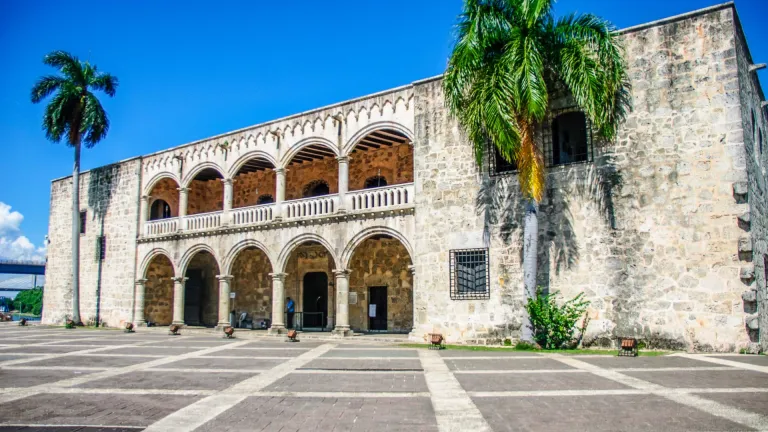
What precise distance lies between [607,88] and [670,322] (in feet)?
18.8

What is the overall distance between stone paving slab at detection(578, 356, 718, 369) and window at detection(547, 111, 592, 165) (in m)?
5.30

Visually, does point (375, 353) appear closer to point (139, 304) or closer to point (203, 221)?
point (203, 221)

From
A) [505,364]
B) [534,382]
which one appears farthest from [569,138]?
[534,382]

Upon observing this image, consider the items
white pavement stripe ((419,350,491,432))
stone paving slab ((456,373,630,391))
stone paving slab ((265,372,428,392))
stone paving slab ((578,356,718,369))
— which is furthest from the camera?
stone paving slab ((578,356,718,369))

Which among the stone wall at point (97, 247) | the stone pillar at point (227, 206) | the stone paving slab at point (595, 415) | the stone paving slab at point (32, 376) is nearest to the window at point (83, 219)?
the stone wall at point (97, 247)

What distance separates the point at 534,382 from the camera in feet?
28.8

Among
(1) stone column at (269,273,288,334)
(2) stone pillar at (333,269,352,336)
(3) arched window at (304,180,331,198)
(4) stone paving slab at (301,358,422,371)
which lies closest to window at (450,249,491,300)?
(4) stone paving slab at (301,358,422,371)

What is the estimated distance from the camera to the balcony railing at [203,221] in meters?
22.1

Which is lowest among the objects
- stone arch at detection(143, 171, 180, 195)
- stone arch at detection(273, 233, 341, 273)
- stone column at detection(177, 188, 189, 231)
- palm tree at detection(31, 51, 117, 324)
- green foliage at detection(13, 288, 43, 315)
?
green foliage at detection(13, 288, 43, 315)

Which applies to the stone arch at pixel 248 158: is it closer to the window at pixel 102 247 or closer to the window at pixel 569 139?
Answer: the window at pixel 102 247

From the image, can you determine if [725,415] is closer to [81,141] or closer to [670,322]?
[670,322]

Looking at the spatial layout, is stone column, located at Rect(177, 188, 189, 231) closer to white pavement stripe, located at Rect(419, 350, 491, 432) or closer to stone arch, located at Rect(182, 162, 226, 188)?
stone arch, located at Rect(182, 162, 226, 188)

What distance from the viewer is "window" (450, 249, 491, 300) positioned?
1534cm

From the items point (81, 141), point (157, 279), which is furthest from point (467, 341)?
point (81, 141)
